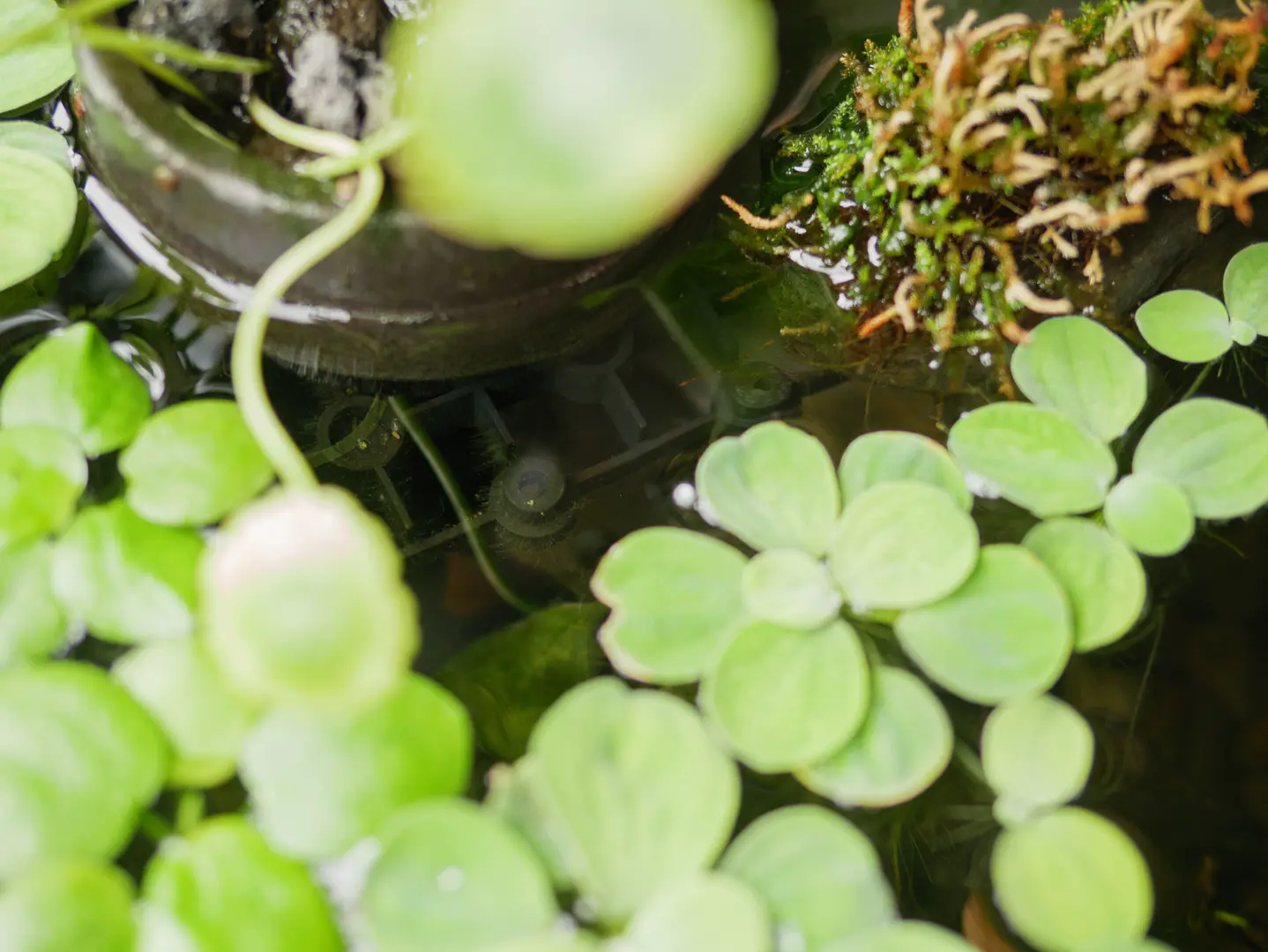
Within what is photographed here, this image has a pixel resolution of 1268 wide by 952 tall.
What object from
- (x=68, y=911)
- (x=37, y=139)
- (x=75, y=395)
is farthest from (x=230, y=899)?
(x=37, y=139)

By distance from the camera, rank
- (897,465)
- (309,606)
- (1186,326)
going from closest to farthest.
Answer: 1. (309,606)
2. (897,465)
3. (1186,326)

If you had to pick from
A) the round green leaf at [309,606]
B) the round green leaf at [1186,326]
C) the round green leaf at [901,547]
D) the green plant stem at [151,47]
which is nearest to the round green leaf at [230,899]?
the round green leaf at [309,606]

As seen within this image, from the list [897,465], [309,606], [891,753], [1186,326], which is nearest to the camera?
[309,606]

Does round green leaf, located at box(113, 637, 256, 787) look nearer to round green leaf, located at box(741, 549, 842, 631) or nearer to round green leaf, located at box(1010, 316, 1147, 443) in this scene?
round green leaf, located at box(741, 549, 842, 631)

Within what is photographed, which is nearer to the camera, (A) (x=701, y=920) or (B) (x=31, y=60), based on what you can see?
(A) (x=701, y=920)

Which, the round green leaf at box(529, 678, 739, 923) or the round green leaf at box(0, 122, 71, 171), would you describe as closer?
the round green leaf at box(529, 678, 739, 923)

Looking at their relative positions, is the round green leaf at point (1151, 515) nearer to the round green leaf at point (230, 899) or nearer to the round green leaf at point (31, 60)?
the round green leaf at point (230, 899)

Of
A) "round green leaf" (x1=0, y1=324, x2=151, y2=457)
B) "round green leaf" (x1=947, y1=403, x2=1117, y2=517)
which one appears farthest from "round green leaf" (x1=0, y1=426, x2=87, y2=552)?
"round green leaf" (x1=947, y1=403, x2=1117, y2=517)

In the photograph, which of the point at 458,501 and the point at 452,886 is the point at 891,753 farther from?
the point at 458,501
